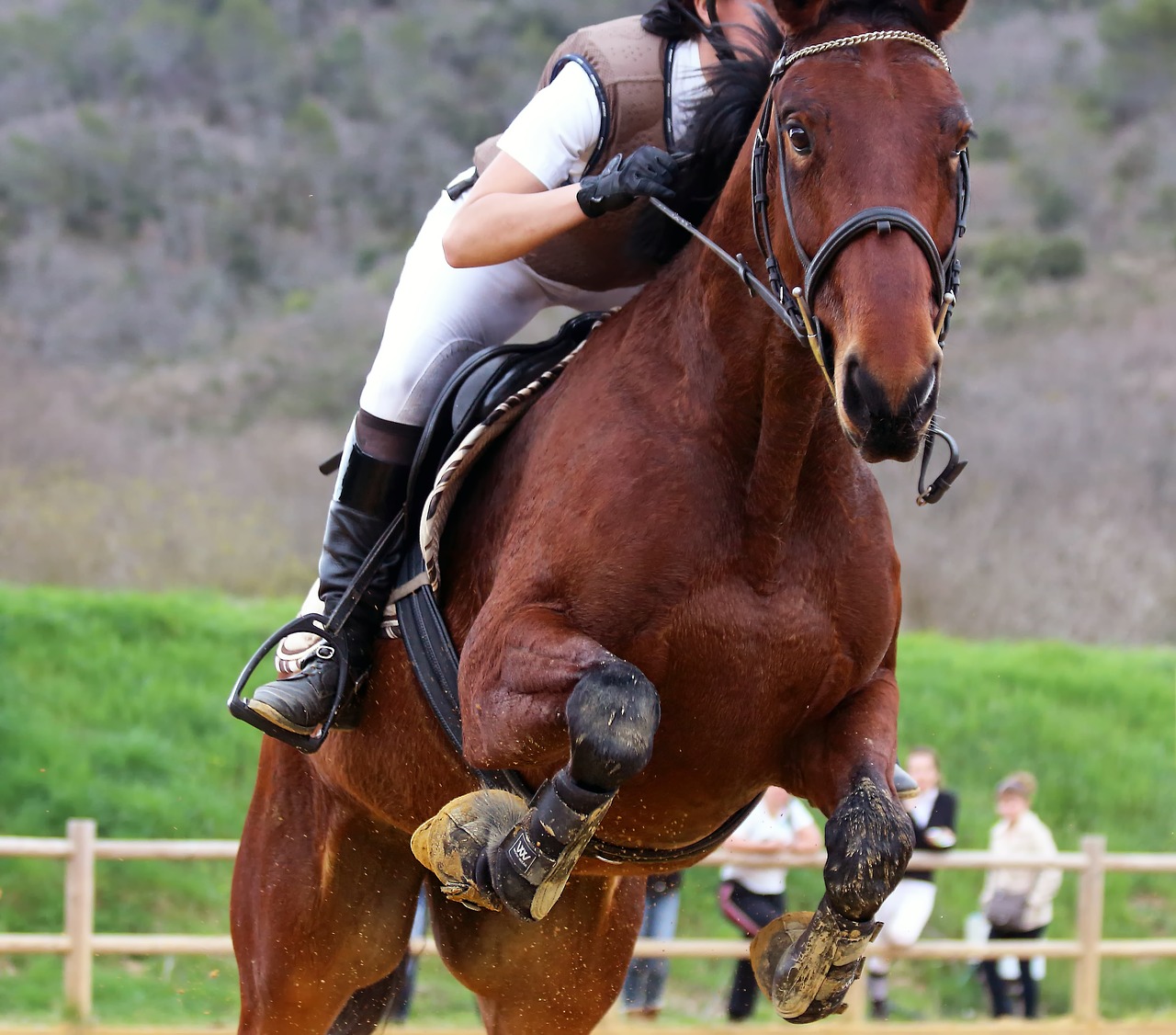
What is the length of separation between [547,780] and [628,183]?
1334 mm

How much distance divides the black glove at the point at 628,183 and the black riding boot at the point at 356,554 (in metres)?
1.18

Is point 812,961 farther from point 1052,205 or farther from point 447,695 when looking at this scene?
point 1052,205

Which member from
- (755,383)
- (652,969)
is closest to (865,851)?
(755,383)

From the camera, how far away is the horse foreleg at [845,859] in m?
3.32

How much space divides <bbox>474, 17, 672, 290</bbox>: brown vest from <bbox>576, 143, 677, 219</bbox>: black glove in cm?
31

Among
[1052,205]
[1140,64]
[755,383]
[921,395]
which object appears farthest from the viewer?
[1140,64]

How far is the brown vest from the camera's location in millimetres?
3789

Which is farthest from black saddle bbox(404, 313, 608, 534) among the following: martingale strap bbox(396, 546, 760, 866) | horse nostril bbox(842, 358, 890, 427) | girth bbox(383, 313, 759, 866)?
horse nostril bbox(842, 358, 890, 427)

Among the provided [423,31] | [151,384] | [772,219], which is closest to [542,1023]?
[772,219]

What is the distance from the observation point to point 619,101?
379 centimetres

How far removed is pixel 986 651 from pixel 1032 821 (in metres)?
5.81

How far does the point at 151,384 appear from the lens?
26812mm

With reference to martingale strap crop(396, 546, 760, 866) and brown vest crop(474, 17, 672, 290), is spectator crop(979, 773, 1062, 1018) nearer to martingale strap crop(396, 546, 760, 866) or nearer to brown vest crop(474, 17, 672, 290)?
martingale strap crop(396, 546, 760, 866)

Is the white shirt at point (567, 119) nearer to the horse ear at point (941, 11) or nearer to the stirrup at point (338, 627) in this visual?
the horse ear at point (941, 11)
